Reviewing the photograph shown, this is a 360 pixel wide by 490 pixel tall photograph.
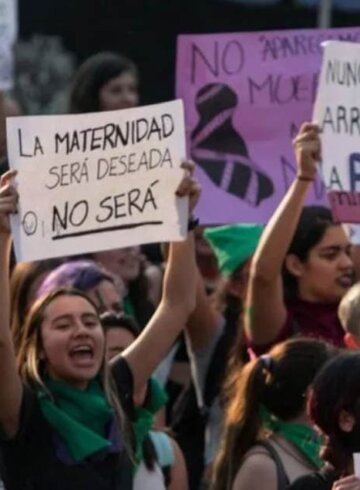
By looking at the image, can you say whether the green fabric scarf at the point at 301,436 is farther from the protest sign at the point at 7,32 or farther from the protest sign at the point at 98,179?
the protest sign at the point at 7,32

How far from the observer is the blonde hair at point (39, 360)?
541 centimetres

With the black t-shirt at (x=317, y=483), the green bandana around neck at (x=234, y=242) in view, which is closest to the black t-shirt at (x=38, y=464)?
the black t-shirt at (x=317, y=483)

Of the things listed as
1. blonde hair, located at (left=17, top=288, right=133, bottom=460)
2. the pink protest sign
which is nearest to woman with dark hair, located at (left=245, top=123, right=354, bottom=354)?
the pink protest sign

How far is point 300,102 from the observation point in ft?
23.6

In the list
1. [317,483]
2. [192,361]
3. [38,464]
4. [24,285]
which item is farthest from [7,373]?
[192,361]

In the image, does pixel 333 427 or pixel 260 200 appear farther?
pixel 260 200

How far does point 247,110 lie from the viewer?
7035 mm

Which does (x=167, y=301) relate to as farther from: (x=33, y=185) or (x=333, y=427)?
(x=333, y=427)

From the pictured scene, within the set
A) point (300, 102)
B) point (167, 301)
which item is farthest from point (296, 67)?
point (167, 301)

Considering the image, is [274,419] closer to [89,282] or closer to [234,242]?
[89,282]

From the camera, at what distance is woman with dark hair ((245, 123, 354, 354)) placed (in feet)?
19.7

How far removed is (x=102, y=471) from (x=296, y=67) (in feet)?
7.44

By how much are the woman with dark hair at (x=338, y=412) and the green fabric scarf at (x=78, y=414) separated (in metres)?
1.07

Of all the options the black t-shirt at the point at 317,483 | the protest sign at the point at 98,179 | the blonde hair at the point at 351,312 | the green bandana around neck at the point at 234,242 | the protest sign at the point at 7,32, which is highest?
the protest sign at the point at 7,32
